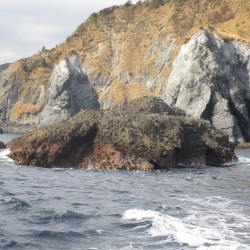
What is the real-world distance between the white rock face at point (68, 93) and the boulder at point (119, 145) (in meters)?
46.6

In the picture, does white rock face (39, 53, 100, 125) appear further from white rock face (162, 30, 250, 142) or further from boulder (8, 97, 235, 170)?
boulder (8, 97, 235, 170)

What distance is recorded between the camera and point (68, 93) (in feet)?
254

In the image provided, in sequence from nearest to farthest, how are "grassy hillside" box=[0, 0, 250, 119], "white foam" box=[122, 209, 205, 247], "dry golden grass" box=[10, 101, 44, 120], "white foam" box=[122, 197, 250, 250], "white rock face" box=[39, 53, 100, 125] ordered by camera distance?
1. "white foam" box=[122, 197, 250, 250]
2. "white foam" box=[122, 209, 205, 247]
3. "white rock face" box=[39, 53, 100, 125]
4. "grassy hillside" box=[0, 0, 250, 119]
5. "dry golden grass" box=[10, 101, 44, 120]

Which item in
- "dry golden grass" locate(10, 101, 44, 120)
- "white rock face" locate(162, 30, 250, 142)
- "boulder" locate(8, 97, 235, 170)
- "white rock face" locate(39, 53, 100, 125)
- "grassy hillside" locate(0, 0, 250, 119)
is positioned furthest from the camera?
"dry golden grass" locate(10, 101, 44, 120)

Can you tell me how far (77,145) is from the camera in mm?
27953

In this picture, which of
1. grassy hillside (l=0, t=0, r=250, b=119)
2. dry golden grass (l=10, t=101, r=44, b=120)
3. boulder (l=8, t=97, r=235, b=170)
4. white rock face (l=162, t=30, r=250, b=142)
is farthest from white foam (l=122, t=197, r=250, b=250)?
dry golden grass (l=10, t=101, r=44, b=120)

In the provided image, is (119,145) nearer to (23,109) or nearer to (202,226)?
(202,226)

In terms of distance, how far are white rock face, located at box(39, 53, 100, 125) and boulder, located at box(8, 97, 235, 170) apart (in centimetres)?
4663

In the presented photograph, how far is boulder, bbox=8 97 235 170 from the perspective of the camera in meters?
27.3

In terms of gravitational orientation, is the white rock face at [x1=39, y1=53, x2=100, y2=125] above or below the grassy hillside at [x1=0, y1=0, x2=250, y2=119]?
below

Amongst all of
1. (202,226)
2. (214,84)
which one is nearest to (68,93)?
(214,84)

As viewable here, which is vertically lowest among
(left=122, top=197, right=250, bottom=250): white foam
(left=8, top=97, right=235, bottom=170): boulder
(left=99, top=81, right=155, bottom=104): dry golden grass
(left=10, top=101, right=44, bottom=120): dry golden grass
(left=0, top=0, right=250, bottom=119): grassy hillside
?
(left=122, top=197, right=250, bottom=250): white foam

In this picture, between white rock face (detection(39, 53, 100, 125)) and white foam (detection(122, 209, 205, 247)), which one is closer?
white foam (detection(122, 209, 205, 247))

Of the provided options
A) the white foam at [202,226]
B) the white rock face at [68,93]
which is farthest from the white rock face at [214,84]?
the white foam at [202,226]
